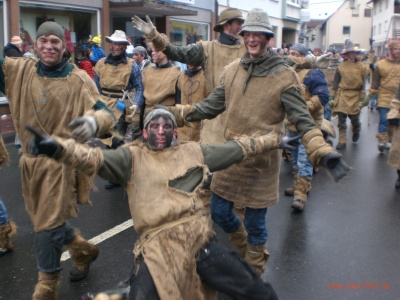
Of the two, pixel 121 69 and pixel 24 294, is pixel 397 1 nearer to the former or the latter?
pixel 121 69

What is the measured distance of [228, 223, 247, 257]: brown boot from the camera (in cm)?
432

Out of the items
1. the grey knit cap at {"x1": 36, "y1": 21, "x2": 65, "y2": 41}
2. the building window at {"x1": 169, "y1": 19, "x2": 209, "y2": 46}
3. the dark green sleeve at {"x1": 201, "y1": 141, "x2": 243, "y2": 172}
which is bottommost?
the dark green sleeve at {"x1": 201, "y1": 141, "x2": 243, "y2": 172}

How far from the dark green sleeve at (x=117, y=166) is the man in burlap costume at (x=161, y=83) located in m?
3.56

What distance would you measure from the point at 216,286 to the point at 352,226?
304cm

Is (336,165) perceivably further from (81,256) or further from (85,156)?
(81,256)

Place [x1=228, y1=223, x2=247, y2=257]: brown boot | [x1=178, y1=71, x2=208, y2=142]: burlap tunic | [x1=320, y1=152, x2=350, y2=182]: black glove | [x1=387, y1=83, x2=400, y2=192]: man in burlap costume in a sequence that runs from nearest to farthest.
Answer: [x1=320, y1=152, x2=350, y2=182]: black glove, [x1=228, y1=223, x2=247, y2=257]: brown boot, [x1=178, y1=71, x2=208, y2=142]: burlap tunic, [x1=387, y1=83, x2=400, y2=192]: man in burlap costume

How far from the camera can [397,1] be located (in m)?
52.2

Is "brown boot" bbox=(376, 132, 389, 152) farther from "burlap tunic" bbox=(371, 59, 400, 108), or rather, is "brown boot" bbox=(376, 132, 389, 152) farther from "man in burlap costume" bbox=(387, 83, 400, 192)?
"man in burlap costume" bbox=(387, 83, 400, 192)

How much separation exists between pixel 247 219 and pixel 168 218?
1.23m

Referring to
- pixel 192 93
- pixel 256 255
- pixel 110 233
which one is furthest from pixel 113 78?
pixel 256 255

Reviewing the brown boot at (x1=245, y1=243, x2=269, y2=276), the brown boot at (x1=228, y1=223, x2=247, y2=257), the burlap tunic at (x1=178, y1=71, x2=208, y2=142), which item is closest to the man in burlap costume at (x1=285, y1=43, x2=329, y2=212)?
the burlap tunic at (x1=178, y1=71, x2=208, y2=142)

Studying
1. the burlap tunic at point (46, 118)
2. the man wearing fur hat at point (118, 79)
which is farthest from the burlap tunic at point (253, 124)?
the man wearing fur hat at point (118, 79)

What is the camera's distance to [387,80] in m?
9.27

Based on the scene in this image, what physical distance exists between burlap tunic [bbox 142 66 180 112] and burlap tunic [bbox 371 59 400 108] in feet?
14.3
